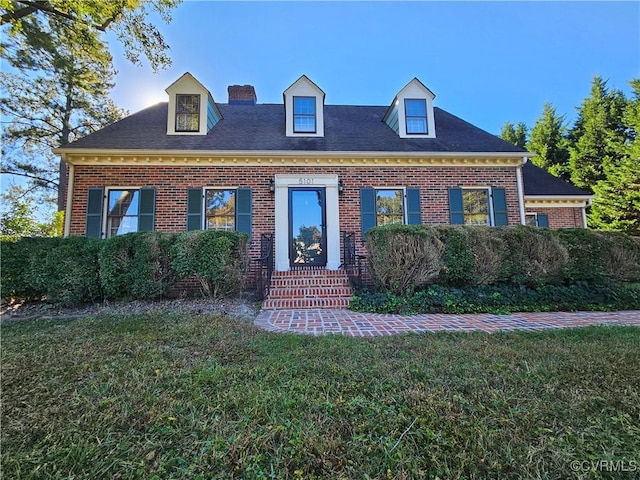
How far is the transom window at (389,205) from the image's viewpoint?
827 centimetres

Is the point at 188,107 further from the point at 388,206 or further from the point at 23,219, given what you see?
the point at 23,219

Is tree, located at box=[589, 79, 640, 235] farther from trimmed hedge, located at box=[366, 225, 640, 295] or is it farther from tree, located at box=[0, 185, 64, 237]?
tree, located at box=[0, 185, 64, 237]

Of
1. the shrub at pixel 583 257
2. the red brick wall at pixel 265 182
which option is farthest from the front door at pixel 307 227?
the shrub at pixel 583 257

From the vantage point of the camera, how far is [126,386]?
217 centimetres

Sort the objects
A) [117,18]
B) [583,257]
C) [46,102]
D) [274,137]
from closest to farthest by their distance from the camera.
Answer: [583,257] < [117,18] < [274,137] < [46,102]

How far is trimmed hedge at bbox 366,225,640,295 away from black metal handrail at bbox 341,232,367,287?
46.6 inches

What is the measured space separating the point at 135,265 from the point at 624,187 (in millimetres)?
20601

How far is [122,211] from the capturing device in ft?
25.6

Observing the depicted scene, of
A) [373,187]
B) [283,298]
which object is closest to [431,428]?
[283,298]

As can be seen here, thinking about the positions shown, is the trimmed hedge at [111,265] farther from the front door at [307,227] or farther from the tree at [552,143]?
the tree at [552,143]

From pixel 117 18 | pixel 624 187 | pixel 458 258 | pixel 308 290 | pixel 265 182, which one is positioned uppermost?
pixel 117 18

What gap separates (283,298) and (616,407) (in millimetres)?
5130

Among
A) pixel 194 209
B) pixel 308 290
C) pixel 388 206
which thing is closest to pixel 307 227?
pixel 308 290

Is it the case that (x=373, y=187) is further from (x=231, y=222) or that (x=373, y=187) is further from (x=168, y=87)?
(x=168, y=87)
